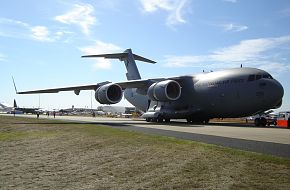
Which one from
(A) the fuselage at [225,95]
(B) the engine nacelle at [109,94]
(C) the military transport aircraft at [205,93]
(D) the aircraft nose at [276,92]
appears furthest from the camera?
(B) the engine nacelle at [109,94]

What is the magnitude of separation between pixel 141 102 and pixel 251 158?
3357cm

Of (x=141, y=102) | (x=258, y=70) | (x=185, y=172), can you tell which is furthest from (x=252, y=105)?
(x=185, y=172)

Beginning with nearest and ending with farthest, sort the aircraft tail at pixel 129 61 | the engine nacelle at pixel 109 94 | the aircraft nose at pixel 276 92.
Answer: the aircraft nose at pixel 276 92
the engine nacelle at pixel 109 94
the aircraft tail at pixel 129 61

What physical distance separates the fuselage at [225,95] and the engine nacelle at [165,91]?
3.80 feet

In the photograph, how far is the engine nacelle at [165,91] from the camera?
3288cm

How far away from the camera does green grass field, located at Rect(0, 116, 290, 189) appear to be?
755 cm

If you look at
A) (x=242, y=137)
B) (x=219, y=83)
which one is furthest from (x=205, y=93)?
(x=242, y=137)

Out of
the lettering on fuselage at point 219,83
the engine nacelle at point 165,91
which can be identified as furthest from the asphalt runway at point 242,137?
the engine nacelle at point 165,91

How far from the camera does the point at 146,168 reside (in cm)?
911

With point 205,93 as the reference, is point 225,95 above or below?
below

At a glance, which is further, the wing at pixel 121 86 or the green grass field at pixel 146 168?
the wing at pixel 121 86

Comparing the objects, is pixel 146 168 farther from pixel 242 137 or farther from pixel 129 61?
pixel 129 61

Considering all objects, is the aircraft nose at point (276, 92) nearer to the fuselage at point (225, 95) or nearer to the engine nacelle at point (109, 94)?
the fuselage at point (225, 95)

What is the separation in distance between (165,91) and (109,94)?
5361mm
